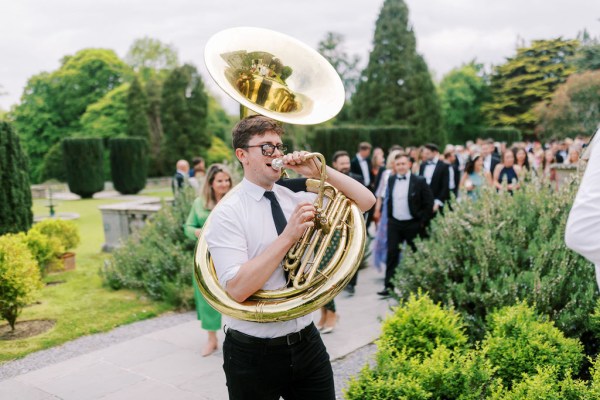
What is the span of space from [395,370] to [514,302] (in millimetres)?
1896

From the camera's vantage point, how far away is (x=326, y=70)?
2.81m

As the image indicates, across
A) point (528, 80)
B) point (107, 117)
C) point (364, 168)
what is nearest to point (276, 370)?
point (364, 168)

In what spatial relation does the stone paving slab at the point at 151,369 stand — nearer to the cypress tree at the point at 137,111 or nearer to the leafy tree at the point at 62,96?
the cypress tree at the point at 137,111

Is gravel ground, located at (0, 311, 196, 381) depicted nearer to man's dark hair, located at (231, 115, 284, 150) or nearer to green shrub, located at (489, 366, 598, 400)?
Answer: man's dark hair, located at (231, 115, 284, 150)

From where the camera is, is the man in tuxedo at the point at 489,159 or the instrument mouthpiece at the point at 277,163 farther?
the man in tuxedo at the point at 489,159

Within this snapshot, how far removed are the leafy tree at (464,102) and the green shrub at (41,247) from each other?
4312 centimetres

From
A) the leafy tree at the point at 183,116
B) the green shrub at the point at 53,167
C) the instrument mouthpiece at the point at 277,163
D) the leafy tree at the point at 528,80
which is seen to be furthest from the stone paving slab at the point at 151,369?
the leafy tree at the point at 528,80

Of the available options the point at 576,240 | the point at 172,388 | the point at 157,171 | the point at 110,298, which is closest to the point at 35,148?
the point at 157,171

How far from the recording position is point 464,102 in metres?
47.5

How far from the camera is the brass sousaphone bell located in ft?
6.98

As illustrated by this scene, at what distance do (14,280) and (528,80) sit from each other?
150ft

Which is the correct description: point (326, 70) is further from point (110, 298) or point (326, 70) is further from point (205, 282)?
point (110, 298)

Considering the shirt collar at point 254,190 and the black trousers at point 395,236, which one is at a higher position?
the shirt collar at point 254,190

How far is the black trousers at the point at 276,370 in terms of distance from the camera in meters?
2.24
